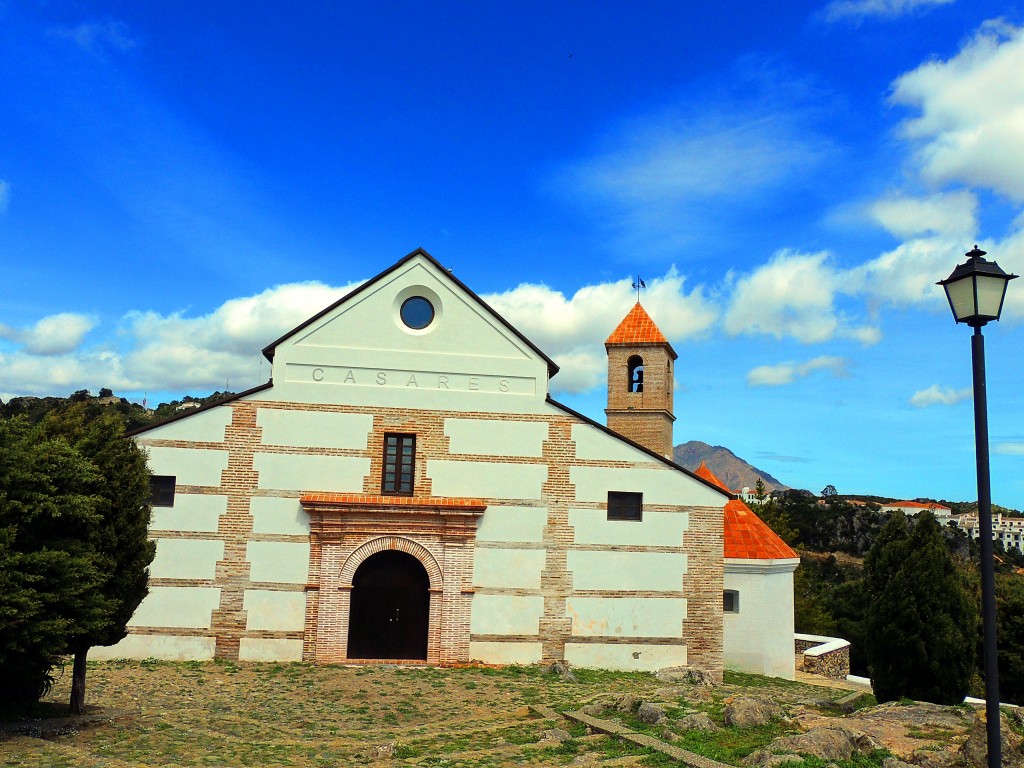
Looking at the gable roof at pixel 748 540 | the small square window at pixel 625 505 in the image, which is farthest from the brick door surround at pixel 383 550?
the gable roof at pixel 748 540

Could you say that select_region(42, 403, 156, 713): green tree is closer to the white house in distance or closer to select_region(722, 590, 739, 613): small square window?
the white house in distance

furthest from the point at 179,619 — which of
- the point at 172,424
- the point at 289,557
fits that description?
the point at 172,424

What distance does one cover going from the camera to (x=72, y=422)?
13.1m

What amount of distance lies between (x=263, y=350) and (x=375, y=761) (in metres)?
12.0

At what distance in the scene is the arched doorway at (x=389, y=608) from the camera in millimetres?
18906

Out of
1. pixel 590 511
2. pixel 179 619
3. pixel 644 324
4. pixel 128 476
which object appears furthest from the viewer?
pixel 644 324

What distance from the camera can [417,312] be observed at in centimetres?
2014

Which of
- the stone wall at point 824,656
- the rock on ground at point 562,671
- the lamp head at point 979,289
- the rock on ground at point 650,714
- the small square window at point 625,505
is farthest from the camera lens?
the stone wall at point 824,656

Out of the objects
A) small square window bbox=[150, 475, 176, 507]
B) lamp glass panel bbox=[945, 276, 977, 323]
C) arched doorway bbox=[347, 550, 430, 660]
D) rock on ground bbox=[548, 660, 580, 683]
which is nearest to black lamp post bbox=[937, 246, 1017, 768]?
lamp glass panel bbox=[945, 276, 977, 323]

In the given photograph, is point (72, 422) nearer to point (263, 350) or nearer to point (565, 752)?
point (263, 350)

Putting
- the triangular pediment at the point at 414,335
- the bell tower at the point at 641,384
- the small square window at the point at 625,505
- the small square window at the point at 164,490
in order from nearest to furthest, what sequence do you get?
1. the small square window at the point at 164,490
2. the triangular pediment at the point at 414,335
3. the small square window at the point at 625,505
4. the bell tower at the point at 641,384

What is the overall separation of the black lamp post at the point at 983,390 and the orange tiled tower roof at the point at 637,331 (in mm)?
18587

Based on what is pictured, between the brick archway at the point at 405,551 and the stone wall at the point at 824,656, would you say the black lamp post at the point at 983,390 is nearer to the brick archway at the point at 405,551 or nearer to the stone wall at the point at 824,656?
the brick archway at the point at 405,551

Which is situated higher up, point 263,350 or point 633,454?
point 263,350
